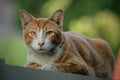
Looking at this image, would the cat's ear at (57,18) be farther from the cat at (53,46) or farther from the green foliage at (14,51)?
the green foliage at (14,51)

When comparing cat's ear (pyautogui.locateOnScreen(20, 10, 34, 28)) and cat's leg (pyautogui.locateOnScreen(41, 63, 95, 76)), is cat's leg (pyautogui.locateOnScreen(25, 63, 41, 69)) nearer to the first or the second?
cat's leg (pyautogui.locateOnScreen(41, 63, 95, 76))

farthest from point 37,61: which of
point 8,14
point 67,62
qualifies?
point 8,14

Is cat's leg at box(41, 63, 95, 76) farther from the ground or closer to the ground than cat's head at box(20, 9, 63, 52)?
closer to the ground

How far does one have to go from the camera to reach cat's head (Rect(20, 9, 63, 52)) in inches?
82.3

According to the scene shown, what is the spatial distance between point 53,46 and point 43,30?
10cm

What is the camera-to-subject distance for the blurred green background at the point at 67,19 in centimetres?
211

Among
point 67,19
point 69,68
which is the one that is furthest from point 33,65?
point 67,19

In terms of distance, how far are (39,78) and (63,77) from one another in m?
0.12

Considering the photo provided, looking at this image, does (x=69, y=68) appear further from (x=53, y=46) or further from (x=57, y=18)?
(x=57, y=18)

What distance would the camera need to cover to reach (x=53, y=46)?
2127 mm

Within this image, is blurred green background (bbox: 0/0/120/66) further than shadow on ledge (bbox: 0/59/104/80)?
Yes

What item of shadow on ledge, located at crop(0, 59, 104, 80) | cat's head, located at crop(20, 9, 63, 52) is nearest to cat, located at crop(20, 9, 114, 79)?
cat's head, located at crop(20, 9, 63, 52)

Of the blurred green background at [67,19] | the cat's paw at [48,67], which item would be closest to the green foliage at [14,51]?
the blurred green background at [67,19]

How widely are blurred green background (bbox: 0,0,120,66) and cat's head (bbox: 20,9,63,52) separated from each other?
0.10ft
